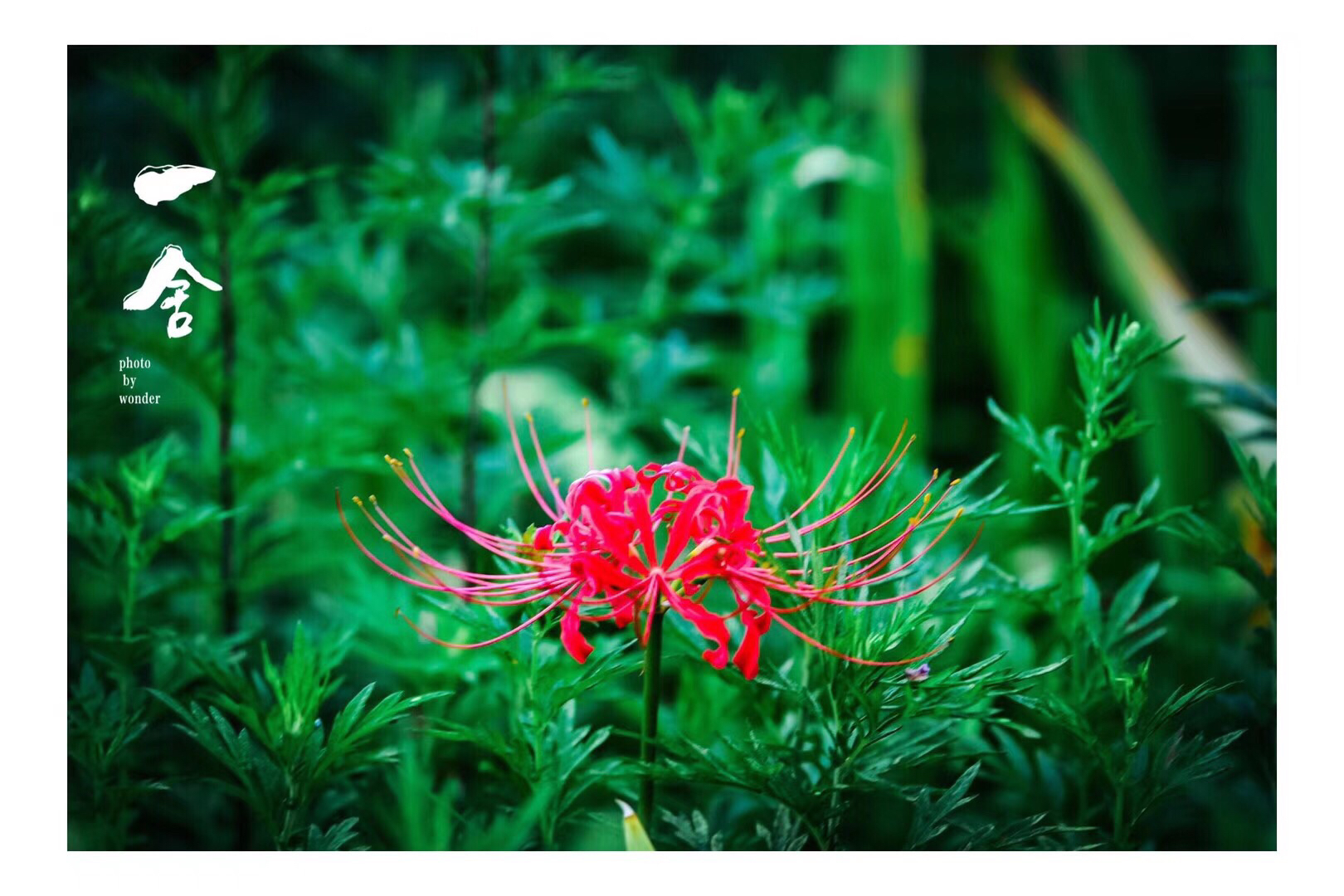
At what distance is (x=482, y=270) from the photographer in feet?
4.78

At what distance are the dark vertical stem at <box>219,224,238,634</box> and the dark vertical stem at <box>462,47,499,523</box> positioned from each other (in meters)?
0.28

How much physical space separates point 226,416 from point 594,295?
19.3 inches

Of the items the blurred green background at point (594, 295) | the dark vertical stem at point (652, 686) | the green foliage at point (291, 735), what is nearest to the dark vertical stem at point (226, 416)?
the blurred green background at point (594, 295)

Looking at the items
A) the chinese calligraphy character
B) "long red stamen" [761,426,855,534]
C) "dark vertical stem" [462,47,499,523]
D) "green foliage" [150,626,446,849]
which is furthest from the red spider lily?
the chinese calligraphy character

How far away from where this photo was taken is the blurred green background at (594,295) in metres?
1.41

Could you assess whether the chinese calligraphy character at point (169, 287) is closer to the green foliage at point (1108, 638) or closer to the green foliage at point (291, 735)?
the green foliage at point (291, 735)

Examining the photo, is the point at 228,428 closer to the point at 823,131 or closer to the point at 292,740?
the point at 292,740

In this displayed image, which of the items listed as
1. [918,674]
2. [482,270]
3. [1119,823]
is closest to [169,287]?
[482,270]

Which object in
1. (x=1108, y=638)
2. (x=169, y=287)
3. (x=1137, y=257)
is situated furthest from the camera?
(x=1137, y=257)

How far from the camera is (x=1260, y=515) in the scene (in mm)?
1408

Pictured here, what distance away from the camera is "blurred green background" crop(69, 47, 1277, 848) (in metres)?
1.41

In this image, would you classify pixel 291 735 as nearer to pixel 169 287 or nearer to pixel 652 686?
pixel 652 686

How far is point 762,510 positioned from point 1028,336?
0.60 m
